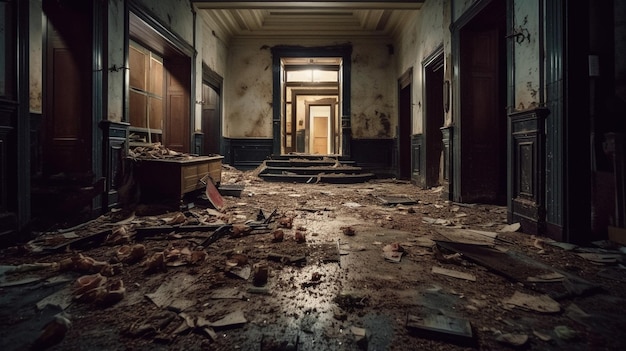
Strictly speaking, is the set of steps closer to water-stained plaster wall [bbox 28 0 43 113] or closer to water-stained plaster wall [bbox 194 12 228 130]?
water-stained plaster wall [bbox 194 12 228 130]

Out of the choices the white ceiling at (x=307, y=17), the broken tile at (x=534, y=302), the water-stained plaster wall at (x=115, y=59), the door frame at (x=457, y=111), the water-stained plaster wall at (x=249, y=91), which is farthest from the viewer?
the water-stained plaster wall at (x=249, y=91)

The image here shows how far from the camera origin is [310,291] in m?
1.76

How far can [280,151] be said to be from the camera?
9.83 m

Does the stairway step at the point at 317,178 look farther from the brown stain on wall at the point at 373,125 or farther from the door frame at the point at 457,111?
the door frame at the point at 457,111

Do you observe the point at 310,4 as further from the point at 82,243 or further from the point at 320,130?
the point at 320,130

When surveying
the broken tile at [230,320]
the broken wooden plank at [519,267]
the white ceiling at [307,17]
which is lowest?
the broken tile at [230,320]

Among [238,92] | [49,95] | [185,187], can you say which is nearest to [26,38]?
[49,95]

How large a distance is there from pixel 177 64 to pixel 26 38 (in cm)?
424

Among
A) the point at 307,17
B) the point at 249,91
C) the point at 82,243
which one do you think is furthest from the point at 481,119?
the point at 249,91

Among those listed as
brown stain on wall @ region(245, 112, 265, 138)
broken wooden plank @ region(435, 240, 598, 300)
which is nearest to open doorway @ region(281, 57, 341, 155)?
brown stain on wall @ region(245, 112, 265, 138)

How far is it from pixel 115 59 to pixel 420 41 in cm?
601

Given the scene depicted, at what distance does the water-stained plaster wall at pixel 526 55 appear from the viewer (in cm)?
297

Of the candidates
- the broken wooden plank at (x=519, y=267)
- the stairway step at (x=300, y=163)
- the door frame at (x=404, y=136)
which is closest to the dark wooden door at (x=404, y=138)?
the door frame at (x=404, y=136)

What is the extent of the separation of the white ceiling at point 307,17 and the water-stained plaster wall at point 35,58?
4030 mm
